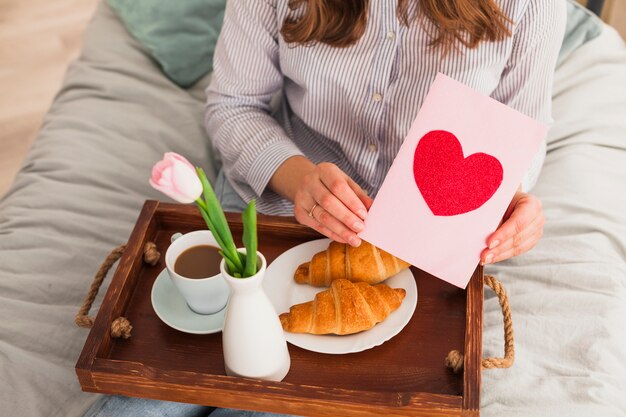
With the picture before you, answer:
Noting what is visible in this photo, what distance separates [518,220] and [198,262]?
0.43 meters

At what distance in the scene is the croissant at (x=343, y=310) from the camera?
846 mm

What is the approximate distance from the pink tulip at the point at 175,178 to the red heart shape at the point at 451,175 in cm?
34

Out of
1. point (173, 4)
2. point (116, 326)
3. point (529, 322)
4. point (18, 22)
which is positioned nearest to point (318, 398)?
point (116, 326)

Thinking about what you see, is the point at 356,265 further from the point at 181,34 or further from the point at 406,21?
the point at 181,34

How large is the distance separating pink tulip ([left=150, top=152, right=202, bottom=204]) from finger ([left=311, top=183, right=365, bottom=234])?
310 mm

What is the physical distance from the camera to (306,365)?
2.76 feet

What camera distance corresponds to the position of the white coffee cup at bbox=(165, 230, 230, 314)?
0.84 meters

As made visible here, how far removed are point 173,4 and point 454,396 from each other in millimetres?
1254

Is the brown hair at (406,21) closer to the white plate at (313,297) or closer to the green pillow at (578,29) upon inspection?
the white plate at (313,297)

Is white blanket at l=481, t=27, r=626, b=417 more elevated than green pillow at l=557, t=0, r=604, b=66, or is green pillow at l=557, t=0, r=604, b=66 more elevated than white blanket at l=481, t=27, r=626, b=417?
green pillow at l=557, t=0, r=604, b=66

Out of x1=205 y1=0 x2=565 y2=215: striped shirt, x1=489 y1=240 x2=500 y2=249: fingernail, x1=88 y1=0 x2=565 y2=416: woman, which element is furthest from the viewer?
x1=205 y1=0 x2=565 y2=215: striped shirt

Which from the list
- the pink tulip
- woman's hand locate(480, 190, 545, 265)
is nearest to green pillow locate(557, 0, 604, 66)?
woman's hand locate(480, 190, 545, 265)

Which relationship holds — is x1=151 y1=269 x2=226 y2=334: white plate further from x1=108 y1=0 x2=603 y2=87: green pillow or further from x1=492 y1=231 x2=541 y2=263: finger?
x1=108 y1=0 x2=603 y2=87: green pillow

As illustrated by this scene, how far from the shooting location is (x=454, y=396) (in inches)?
29.7
